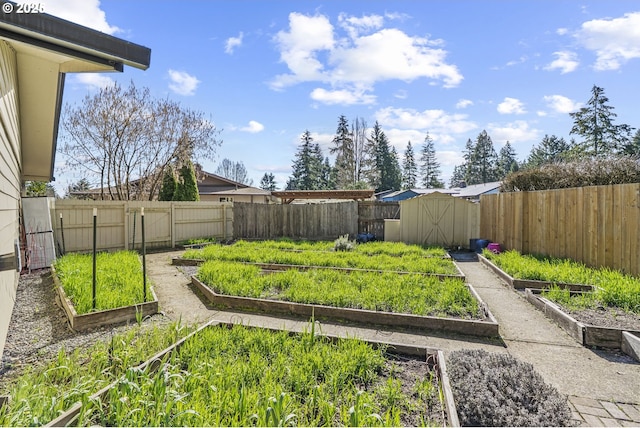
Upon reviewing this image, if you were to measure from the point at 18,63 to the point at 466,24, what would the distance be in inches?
277

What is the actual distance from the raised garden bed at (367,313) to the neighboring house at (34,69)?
8.14 feet

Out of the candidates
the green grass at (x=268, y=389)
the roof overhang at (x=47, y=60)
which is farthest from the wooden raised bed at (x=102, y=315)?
the roof overhang at (x=47, y=60)

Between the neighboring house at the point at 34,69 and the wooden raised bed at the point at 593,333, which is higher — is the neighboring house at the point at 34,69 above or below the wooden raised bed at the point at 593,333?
above

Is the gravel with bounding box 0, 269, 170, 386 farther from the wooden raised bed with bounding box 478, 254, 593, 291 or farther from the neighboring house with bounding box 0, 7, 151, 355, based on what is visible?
the wooden raised bed with bounding box 478, 254, 593, 291

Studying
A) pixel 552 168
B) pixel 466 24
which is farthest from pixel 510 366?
pixel 552 168

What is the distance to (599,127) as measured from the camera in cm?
2334

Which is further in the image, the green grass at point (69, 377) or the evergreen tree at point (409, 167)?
the evergreen tree at point (409, 167)

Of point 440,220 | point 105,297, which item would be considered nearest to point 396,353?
point 105,297

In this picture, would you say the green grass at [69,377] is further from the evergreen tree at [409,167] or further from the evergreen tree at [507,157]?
the evergreen tree at [507,157]

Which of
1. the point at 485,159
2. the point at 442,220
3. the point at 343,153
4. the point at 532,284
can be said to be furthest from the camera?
the point at 485,159

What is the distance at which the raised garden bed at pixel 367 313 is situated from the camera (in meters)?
3.65

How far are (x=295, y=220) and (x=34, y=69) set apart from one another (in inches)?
372

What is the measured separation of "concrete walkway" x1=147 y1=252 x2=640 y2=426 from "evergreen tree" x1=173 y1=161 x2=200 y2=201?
10049 millimetres

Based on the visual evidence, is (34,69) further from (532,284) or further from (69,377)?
(532,284)
